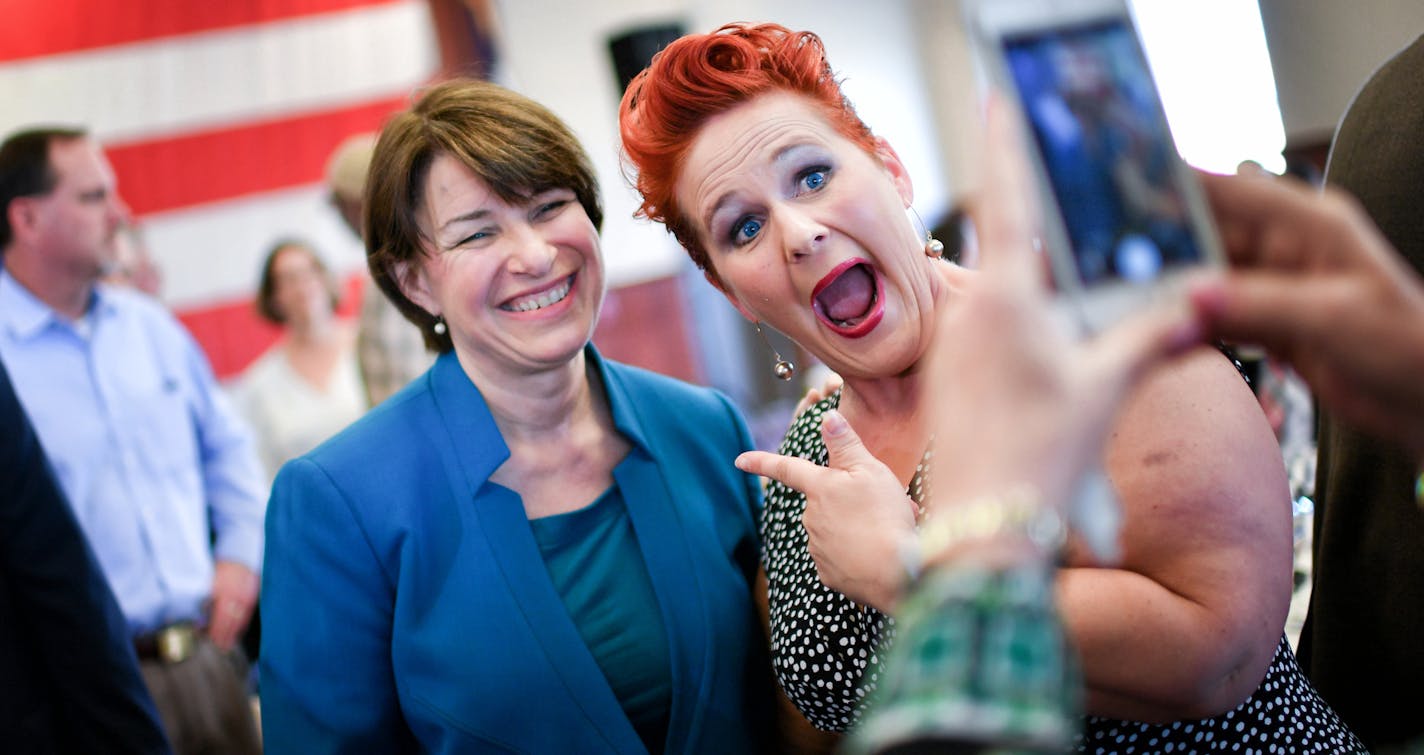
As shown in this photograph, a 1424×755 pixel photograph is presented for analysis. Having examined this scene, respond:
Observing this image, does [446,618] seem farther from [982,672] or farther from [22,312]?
[22,312]

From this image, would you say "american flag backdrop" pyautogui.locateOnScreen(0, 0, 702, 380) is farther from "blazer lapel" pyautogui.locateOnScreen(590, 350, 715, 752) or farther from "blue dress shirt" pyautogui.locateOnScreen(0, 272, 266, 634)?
"blazer lapel" pyautogui.locateOnScreen(590, 350, 715, 752)

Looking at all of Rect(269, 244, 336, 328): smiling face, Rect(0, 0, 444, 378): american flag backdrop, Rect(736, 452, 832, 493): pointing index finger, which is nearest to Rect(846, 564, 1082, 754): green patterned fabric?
Rect(736, 452, 832, 493): pointing index finger

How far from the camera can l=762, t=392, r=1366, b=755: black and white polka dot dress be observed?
3.92 feet

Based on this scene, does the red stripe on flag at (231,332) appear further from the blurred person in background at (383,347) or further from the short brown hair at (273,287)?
the blurred person in background at (383,347)

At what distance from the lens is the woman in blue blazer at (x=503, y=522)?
152 centimetres

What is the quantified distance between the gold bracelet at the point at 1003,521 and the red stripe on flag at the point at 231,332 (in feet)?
16.8

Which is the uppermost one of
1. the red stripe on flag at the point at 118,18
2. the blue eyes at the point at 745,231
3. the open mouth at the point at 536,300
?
the red stripe on flag at the point at 118,18


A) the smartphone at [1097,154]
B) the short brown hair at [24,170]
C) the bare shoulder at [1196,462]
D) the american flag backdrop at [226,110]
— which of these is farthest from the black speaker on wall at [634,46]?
the smartphone at [1097,154]

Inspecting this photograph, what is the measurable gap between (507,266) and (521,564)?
43 centimetres

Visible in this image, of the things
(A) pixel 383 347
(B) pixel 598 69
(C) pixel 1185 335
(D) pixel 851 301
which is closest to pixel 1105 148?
(C) pixel 1185 335

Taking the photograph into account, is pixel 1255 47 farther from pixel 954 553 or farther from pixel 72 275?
pixel 72 275

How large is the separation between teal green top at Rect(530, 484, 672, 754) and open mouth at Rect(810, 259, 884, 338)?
46 cm

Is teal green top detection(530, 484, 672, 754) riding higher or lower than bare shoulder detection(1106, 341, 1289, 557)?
lower

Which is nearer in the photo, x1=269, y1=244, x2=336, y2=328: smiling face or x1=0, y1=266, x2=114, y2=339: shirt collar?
x1=0, y1=266, x2=114, y2=339: shirt collar
